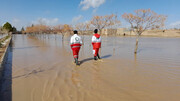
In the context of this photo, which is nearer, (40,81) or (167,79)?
(40,81)

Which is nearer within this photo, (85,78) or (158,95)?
(158,95)

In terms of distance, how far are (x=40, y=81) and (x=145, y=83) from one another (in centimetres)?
342

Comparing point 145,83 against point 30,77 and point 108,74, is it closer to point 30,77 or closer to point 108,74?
point 108,74

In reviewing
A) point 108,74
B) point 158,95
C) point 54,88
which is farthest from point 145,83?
point 54,88

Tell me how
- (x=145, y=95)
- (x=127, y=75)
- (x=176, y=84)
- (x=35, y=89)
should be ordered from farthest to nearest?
(x=127, y=75) < (x=176, y=84) < (x=35, y=89) < (x=145, y=95)

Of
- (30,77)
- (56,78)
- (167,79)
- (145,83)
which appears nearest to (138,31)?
(167,79)

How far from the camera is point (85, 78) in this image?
3768 mm

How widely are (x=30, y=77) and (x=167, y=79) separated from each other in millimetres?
4849

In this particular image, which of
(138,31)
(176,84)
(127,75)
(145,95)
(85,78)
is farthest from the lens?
(138,31)

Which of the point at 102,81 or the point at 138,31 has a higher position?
the point at 138,31

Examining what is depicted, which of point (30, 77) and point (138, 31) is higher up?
point (138, 31)

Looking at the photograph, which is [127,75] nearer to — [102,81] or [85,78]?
[102,81]

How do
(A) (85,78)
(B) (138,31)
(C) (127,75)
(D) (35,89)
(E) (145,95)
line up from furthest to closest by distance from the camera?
(B) (138,31)
(C) (127,75)
(A) (85,78)
(D) (35,89)
(E) (145,95)

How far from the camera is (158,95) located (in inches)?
110
